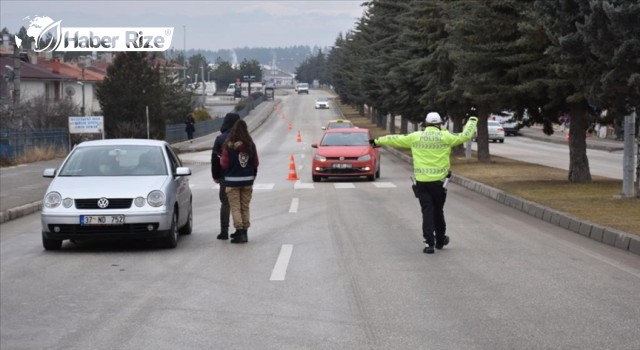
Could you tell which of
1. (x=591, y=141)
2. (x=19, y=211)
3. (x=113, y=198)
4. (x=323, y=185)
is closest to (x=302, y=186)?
(x=323, y=185)

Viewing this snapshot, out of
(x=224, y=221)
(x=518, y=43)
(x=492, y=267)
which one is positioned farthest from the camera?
(x=518, y=43)

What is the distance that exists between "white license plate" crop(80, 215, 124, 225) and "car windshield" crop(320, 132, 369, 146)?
1737 cm

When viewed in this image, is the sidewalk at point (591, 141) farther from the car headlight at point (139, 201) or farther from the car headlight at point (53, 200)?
the car headlight at point (53, 200)

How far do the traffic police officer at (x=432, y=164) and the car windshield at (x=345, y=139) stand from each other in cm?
1660

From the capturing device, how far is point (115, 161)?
47.2ft

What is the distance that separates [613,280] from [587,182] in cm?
1389

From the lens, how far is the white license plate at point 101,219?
13.0 meters

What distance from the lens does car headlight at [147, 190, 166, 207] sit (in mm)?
13258

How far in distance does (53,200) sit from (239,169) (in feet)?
8.62

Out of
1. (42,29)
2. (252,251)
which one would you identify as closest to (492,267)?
(252,251)

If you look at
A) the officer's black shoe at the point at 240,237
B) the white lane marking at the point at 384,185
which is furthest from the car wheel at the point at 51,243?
the white lane marking at the point at 384,185

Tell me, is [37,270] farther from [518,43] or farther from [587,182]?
[587,182]

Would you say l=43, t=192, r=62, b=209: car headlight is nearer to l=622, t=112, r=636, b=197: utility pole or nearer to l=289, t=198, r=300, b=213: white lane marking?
l=289, t=198, r=300, b=213: white lane marking

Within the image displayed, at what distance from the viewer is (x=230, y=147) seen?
1409 cm
